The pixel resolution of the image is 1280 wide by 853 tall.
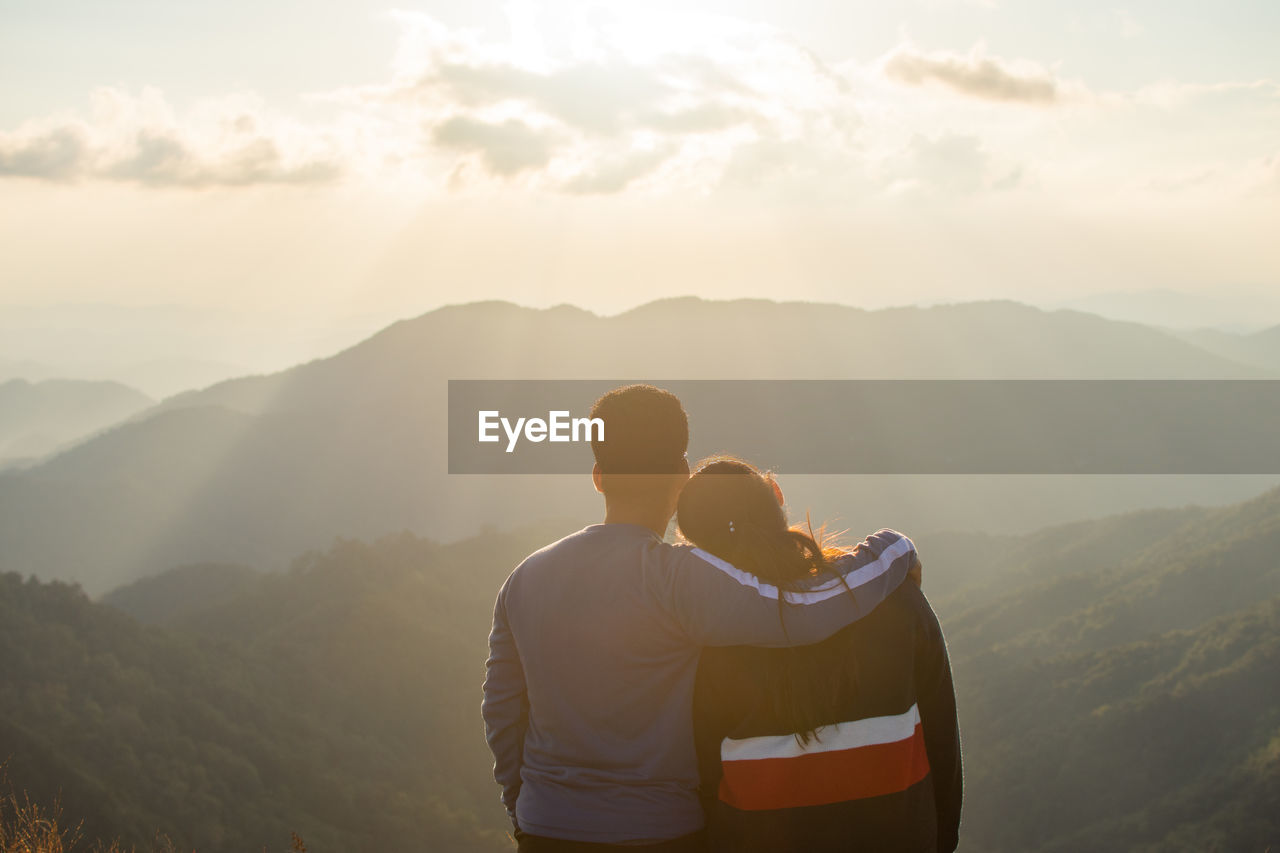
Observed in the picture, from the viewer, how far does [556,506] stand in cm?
15350

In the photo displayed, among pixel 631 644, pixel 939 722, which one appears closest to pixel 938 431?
pixel 939 722

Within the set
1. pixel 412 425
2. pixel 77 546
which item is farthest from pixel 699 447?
pixel 77 546

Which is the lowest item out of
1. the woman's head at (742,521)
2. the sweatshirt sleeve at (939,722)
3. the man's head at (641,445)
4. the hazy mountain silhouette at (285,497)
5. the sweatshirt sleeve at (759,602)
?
the hazy mountain silhouette at (285,497)

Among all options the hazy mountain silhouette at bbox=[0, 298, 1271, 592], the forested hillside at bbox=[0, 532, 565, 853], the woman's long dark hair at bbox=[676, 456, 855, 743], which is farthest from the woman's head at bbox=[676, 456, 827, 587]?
the hazy mountain silhouette at bbox=[0, 298, 1271, 592]

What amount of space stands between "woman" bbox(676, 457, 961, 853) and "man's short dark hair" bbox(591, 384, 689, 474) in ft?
1.18

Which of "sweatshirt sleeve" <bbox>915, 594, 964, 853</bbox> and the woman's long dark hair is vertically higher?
the woman's long dark hair

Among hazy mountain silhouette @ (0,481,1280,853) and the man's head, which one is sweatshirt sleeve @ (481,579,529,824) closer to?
the man's head

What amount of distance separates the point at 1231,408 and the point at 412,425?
160124 millimetres

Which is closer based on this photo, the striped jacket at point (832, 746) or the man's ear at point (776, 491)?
the striped jacket at point (832, 746)

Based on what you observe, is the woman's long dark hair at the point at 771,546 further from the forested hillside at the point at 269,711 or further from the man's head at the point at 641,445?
the forested hillside at the point at 269,711

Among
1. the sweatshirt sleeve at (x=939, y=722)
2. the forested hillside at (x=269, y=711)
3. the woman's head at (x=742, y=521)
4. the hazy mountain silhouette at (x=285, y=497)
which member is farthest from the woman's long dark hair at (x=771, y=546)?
the hazy mountain silhouette at (x=285, y=497)

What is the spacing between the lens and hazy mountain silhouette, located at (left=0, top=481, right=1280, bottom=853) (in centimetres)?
4412

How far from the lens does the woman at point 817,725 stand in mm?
2928

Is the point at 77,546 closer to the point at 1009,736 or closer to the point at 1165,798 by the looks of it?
the point at 1009,736
